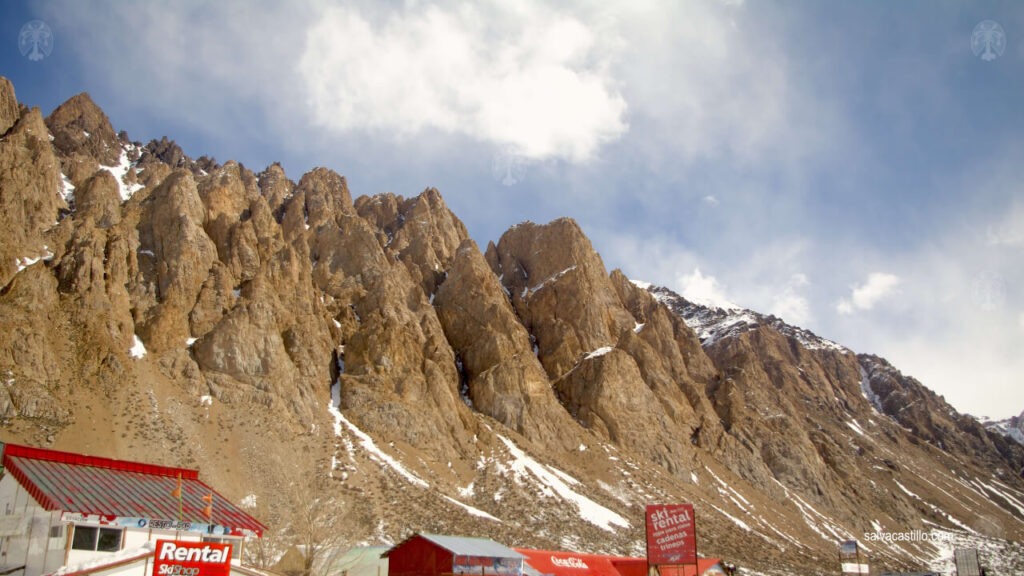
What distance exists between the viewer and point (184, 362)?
83875 mm

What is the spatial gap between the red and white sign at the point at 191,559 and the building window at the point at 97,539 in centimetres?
999

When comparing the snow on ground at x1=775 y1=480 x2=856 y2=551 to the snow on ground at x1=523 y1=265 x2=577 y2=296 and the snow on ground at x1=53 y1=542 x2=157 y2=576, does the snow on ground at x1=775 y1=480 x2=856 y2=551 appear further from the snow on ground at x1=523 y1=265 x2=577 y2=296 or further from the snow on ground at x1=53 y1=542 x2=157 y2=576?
the snow on ground at x1=53 y1=542 x2=157 y2=576

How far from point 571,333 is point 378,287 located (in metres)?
38.5

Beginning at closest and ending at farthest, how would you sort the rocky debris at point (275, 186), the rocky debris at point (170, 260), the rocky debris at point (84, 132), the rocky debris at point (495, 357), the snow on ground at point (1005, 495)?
the rocky debris at point (170, 260), the rocky debris at point (495, 357), the rocky debris at point (84, 132), the rocky debris at point (275, 186), the snow on ground at point (1005, 495)

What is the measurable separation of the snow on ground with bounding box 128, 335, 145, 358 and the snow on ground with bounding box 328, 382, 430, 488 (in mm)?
23171

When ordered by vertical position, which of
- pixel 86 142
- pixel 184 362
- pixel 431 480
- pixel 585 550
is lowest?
pixel 585 550

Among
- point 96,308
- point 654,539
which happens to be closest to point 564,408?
point 96,308

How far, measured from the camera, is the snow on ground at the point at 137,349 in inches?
3221

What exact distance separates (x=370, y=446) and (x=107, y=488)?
5471 centimetres

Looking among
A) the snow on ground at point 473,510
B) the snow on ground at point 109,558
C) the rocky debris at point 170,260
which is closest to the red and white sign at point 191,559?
the snow on ground at point 109,558

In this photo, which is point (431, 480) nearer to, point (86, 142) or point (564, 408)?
point (564, 408)

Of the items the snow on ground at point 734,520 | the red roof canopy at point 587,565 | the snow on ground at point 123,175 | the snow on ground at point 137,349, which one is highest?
the snow on ground at point 123,175

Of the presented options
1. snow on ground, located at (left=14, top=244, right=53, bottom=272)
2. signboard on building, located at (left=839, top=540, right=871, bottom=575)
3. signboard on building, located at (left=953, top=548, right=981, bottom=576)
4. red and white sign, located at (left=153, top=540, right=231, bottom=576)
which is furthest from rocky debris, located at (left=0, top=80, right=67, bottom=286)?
signboard on building, located at (left=839, top=540, right=871, bottom=575)

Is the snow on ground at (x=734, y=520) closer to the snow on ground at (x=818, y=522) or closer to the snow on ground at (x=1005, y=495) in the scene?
the snow on ground at (x=818, y=522)
